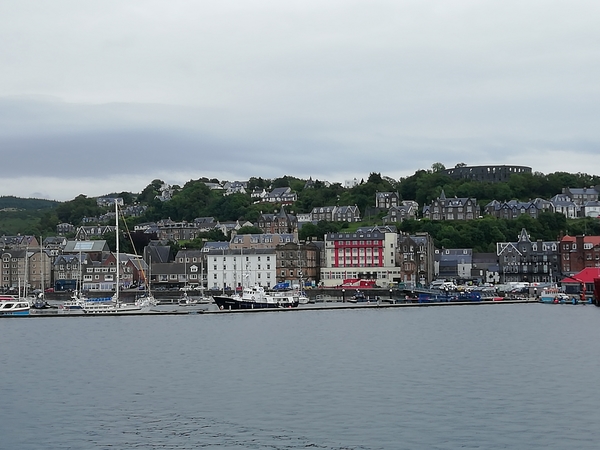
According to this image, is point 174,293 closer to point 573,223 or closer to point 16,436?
point 573,223

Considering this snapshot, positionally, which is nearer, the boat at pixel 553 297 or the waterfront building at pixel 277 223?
the boat at pixel 553 297

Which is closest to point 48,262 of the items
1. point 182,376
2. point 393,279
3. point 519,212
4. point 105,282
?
point 105,282

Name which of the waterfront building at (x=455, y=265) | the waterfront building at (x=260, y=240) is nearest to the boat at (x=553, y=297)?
the waterfront building at (x=455, y=265)

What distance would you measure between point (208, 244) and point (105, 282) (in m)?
17.0

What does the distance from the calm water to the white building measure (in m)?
59.9

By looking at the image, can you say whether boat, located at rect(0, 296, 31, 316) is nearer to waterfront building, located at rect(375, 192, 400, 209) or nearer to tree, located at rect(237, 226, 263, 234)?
tree, located at rect(237, 226, 263, 234)

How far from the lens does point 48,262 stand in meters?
149

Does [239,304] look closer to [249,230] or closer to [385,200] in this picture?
[249,230]

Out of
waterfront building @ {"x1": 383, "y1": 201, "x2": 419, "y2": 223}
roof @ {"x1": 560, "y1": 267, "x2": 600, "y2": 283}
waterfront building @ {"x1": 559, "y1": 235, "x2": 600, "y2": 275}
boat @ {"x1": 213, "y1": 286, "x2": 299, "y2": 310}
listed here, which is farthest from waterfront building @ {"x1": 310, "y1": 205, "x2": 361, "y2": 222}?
boat @ {"x1": 213, "y1": 286, "x2": 299, "y2": 310}

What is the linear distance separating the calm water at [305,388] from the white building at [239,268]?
59.9 m

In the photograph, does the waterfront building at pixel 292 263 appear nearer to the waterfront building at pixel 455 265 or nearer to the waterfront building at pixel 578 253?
the waterfront building at pixel 455 265

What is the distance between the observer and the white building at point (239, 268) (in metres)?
128

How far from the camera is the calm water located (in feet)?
95.5

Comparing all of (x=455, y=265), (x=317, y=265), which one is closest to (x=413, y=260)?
(x=317, y=265)
